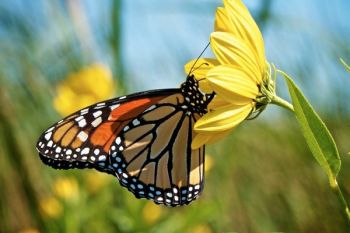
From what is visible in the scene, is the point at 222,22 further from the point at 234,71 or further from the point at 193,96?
the point at 193,96

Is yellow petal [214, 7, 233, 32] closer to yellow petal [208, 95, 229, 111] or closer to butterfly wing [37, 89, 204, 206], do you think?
yellow petal [208, 95, 229, 111]

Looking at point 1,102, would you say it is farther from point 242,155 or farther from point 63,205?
point 242,155

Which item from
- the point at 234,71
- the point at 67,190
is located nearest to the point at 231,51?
the point at 234,71

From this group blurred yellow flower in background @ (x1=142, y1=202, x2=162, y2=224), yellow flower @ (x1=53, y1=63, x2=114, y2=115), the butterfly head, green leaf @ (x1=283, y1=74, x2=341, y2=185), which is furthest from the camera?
yellow flower @ (x1=53, y1=63, x2=114, y2=115)

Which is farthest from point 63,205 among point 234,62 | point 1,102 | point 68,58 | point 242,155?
point 234,62

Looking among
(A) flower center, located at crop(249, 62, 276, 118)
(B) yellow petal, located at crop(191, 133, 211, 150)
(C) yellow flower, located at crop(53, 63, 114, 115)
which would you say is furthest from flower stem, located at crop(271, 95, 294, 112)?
(C) yellow flower, located at crop(53, 63, 114, 115)

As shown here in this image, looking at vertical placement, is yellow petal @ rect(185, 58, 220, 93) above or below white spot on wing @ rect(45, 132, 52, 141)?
above

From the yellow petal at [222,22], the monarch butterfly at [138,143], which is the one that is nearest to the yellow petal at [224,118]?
the yellow petal at [222,22]
